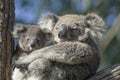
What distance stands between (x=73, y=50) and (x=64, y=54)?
144 millimetres

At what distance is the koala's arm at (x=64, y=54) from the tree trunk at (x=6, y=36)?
261mm

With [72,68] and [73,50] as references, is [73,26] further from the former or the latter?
[72,68]

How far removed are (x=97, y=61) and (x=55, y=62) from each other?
0.59 metres

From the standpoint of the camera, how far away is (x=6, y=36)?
15.8 feet

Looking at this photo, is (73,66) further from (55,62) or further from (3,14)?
(3,14)

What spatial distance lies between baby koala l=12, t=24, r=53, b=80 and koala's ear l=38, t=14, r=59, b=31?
0.50 ft

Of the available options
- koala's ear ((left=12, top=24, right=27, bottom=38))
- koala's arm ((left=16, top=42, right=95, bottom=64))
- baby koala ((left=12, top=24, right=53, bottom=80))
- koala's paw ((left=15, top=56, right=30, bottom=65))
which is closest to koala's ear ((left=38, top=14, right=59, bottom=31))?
baby koala ((left=12, top=24, right=53, bottom=80))

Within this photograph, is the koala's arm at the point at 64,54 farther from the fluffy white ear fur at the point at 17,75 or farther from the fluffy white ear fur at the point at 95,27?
the fluffy white ear fur at the point at 95,27

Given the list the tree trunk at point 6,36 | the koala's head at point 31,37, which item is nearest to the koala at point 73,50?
the koala's head at point 31,37

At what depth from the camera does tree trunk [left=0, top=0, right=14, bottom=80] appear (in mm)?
4719

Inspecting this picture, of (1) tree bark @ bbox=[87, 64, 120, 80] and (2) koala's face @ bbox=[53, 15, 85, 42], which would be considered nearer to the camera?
(1) tree bark @ bbox=[87, 64, 120, 80]

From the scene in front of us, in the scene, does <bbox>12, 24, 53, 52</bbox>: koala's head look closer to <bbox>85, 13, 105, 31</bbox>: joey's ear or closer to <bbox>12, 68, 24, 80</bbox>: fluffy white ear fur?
<bbox>12, 68, 24, 80</bbox>: fluffy white ear fur

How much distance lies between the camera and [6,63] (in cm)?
475

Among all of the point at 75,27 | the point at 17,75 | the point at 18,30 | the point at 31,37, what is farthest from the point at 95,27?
the point at 17,75
